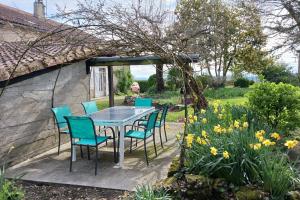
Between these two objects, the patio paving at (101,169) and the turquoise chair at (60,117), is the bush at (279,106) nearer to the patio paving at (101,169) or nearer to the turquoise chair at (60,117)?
the patio paving at (101,169)

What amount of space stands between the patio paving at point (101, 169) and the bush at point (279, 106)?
224 cm

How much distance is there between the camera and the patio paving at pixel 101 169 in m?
5.38

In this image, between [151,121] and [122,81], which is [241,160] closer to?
[151,121]

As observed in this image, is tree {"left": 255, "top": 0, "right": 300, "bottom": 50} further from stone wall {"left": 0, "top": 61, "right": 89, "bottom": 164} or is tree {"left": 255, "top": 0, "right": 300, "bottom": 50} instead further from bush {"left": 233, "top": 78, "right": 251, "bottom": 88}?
stone wall {"left": 0, "top": 61, "right": 89, "bottom": 164}

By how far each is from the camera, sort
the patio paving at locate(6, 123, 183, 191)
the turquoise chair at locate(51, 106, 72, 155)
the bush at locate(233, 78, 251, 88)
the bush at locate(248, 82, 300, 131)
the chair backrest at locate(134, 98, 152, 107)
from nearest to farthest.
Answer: the patio paving at locate(6, 123, 183, 191), the bush at locate(248, 82, 300, 131), the turquoise chair at locate(51, 106, 72, 155), the chair backrest at locate(134, 98, 152, 107), the bush at locate(233, 78, 251, 88)

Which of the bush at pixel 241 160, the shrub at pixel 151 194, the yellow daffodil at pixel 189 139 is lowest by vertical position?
the shrub at pixel 151 194

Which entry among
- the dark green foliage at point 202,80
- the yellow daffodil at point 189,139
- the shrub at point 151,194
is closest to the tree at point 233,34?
the dark green foliage at point 202,80

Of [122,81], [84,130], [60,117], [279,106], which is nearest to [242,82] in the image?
[122,81]

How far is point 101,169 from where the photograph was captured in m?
6.06

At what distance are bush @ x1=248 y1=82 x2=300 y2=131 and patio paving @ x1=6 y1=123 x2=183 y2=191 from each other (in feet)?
7.35

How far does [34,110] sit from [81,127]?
201cm

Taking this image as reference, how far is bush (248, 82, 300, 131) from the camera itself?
6.31 meters

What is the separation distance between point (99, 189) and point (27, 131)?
2.79 meters

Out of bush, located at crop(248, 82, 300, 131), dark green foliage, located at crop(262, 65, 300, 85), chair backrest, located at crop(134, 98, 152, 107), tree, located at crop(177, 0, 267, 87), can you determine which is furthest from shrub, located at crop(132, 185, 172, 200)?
dark green foliage, located at crop(262, 65, 300, 85)
